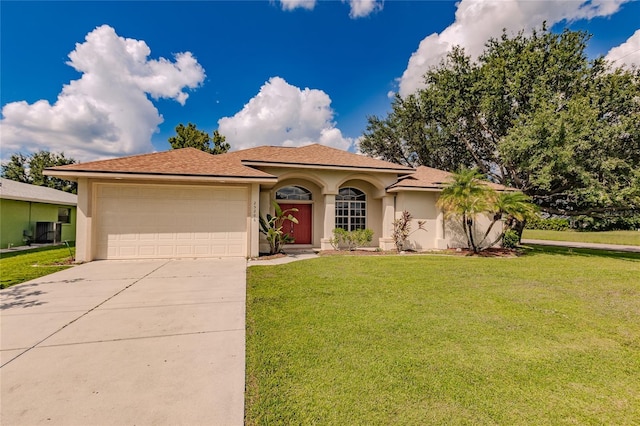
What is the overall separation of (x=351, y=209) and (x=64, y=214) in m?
18.6

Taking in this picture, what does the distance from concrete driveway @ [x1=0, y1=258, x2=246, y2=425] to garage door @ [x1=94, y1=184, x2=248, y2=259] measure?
152 inches

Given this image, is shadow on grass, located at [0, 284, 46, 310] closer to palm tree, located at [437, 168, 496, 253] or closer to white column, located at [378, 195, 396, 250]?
white column, located at [378, 195, 396, 250]

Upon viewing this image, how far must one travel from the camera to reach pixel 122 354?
3439 millimetres

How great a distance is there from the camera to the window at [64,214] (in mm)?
17516

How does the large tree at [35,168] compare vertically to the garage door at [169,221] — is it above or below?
above

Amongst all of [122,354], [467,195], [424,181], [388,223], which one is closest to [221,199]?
[388,223]

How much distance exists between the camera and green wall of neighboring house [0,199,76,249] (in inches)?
516

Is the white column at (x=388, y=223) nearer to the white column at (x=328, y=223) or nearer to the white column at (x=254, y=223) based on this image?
the white column at (x=328, y=223)

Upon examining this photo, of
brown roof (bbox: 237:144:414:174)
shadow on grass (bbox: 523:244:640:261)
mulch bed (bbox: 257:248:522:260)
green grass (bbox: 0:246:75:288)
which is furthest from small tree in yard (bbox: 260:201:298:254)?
shadow on grass (bbox: 523:244:640:261)

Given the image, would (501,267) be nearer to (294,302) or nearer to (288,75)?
(294,302)

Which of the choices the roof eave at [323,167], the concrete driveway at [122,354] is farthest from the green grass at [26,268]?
the roof eave at [323,167]

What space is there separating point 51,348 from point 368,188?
13245mm

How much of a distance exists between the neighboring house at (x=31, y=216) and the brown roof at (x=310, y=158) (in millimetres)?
11230

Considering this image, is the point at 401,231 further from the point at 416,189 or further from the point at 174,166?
the point at 174,166
